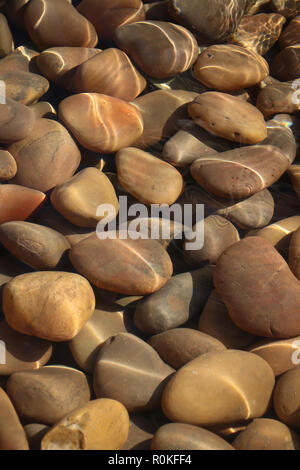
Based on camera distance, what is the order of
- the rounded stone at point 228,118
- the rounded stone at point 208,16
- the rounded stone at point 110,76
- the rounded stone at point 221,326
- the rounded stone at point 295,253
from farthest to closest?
the rounded stone at point 208,16 → the rounded stone at point 110,76 → the rounded stone at point 228,118 → the rounded stone at point 295,253 → the rounded stone at point 221,326

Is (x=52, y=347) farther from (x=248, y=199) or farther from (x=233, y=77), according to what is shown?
(x=233, y=77)

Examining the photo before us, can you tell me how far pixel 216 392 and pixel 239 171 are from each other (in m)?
1.20

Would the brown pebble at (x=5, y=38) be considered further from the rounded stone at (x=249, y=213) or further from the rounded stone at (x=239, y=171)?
the rounded stone at (x=249, y=213)

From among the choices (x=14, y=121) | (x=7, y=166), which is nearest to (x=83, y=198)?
(x=7, y=166)

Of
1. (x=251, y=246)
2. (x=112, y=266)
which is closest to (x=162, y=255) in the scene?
(x=112, y=266)

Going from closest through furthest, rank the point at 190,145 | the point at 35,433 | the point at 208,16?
the point at 35,433 → the point at 190,145 → the point at 208,16

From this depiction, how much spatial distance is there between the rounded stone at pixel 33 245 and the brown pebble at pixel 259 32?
79.7 inches

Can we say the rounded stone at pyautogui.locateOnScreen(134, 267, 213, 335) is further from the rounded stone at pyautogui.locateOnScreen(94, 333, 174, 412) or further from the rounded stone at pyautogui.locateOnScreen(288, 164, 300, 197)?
the rounded stone at pyautogui.locateOnScreen(288, 164, 300, 197)

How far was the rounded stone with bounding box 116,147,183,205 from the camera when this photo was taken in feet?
8.14

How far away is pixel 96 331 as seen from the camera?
2.14m

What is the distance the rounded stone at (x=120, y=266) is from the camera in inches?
85.1

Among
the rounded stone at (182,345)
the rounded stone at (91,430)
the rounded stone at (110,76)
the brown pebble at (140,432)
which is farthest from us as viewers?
the rounded stone at (110,76)

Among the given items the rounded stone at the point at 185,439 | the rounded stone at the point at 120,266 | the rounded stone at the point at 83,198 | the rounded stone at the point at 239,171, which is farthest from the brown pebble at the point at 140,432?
the rounded stone at the point at 239,171

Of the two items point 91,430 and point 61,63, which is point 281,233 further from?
point 61,63
